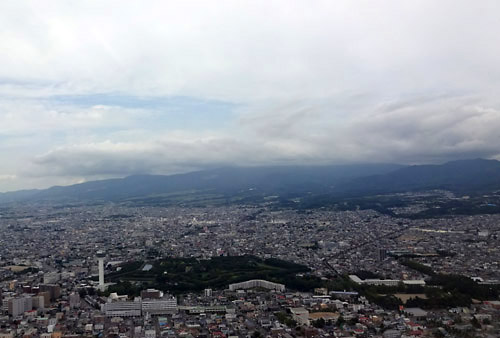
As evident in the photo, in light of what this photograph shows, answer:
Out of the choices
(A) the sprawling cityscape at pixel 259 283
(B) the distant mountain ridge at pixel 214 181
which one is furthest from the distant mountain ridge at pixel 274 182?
(A) the sprawling cityscape at pixel 259 283

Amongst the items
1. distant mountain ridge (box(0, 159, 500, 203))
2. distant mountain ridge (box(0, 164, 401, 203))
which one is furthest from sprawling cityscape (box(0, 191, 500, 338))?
distant mountain ridge (box(0, 164, 401, 203))

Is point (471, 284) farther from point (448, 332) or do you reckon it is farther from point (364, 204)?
point (364, 204)

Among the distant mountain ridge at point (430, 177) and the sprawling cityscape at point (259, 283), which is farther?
the distant mountain ridge at point (430, 177)

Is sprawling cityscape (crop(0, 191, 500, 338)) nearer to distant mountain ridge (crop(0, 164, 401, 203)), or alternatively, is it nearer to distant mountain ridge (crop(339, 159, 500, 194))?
distant mountain ridge (crop(339, 159, 500, 194))

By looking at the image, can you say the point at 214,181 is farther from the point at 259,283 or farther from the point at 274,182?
the point at 259,283

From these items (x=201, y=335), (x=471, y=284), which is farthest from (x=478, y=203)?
(x=201, y=335)

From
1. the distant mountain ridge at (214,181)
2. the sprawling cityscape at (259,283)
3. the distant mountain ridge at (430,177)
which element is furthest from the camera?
the distant mountain ridge at (214,181)

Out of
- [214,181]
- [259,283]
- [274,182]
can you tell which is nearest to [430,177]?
[274,182]

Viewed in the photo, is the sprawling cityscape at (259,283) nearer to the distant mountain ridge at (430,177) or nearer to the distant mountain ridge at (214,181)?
the distant mountain ridge at (430,177)

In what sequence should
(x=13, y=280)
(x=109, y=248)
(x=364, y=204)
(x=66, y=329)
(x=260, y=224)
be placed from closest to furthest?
(x=66, y=329) < (x=13, y=280) < (x=109, y=248) < (x=260, y=224) < (x=364, y=204)
